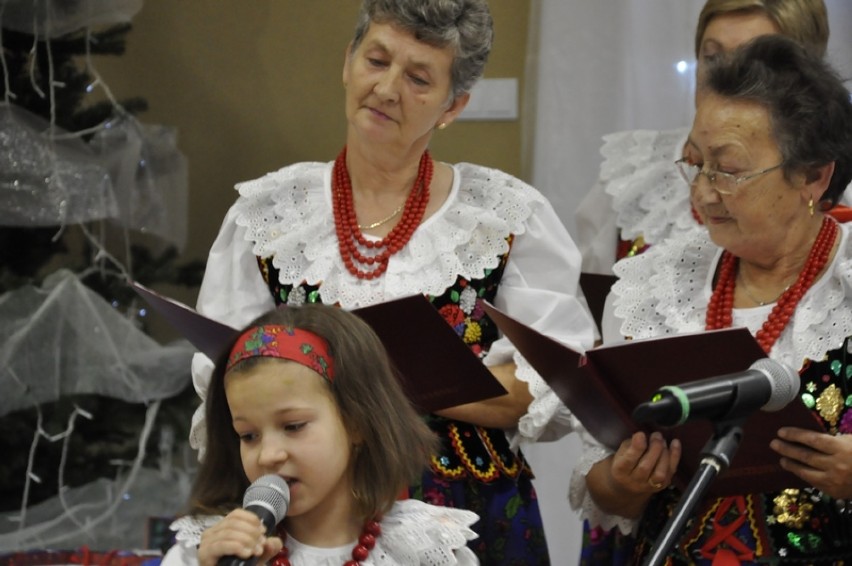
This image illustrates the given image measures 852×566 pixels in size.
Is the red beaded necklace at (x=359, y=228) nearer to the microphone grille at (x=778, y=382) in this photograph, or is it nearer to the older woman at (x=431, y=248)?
the older woman at (x=431, y=248)

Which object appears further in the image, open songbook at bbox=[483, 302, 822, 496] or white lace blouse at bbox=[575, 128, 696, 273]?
white lace blouse at bbox=[575, 128, 696, 273]

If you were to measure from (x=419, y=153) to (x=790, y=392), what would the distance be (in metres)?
1.15

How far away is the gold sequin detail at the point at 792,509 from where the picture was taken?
2.01 m

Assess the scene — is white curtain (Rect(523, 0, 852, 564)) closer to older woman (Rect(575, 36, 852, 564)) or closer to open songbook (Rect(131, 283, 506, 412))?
older woman (Rect(575, 36, 852, 564))

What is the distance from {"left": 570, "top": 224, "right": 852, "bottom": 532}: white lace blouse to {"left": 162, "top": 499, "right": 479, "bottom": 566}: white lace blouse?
39 cm

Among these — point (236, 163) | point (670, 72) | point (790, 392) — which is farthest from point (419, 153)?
point (236, 163)

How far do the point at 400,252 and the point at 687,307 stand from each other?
54 centimetres

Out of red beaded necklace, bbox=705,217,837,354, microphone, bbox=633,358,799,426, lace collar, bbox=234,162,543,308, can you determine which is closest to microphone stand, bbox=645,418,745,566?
microphone, bbox=633,358,799,426

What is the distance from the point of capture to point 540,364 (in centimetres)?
200

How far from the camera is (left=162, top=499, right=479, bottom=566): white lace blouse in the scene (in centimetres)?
185

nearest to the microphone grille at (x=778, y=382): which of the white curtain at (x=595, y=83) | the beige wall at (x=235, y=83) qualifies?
the white curtain at (x=595, y=83)

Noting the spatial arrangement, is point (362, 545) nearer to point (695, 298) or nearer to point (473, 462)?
point (473, 462)

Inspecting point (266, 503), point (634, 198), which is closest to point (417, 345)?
point (266, 503)

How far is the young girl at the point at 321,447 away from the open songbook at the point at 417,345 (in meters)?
0.07
